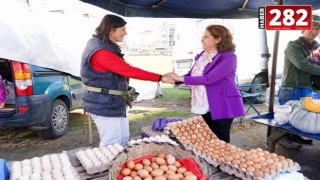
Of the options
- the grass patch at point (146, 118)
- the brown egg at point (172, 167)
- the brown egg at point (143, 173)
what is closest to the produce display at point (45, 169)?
→ the brown egg at point (143, 173)

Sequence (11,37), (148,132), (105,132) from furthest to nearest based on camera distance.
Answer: (11,37)
(148,132)
(105,132)

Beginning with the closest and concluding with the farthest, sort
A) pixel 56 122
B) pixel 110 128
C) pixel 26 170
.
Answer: pixel 26 170, pixel 110 128, pixel 56 122

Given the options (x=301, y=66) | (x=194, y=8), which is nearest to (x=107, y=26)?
(x=194, y=8)

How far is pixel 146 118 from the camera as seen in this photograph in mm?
6438

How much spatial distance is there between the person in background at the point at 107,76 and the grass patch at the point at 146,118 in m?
2.63

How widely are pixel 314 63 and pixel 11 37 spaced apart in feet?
14.1

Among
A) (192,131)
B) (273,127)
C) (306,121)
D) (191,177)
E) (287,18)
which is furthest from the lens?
(287,18)

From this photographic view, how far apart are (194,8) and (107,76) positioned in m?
2.61

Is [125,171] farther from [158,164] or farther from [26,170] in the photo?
[26,170]

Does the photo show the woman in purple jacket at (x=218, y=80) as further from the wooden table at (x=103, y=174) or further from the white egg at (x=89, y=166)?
the white egg at (x=89, y=166)

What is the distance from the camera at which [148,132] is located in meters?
3.25

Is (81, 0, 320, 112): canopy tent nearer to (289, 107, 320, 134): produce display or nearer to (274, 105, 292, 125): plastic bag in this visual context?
(274, 105, 292, 125): plastic bag

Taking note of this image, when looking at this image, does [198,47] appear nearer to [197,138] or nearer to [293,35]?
[293,35]

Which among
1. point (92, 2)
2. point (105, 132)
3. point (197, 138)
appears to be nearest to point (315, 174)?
point (197, 138)
